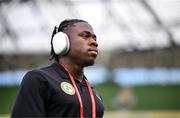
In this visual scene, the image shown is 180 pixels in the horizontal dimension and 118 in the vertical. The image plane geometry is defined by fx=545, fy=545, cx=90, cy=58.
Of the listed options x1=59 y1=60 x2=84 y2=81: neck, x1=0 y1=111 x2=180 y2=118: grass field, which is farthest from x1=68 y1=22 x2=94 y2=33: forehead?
x1=0 y1=111 x2=180 y2=118: grass field

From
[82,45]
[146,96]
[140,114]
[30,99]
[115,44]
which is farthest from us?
[115,44]

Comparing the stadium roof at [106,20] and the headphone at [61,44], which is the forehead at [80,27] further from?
the stadium roof at [106,20]

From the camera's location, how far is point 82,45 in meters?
2.69

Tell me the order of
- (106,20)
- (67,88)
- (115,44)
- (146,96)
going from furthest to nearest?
(115,44)
(106,20)
(146,96)
(67,88)

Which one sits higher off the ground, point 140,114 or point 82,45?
point 82,45

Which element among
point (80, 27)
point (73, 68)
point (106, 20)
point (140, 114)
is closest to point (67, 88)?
point (73, 68)

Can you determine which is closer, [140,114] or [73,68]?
[73,68]

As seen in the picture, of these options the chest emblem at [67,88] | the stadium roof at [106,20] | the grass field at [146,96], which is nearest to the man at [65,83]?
the chest emblem at [67,88]

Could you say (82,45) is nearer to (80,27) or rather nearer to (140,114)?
(80,27)

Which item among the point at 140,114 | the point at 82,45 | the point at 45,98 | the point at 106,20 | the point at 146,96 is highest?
the point at 82,45

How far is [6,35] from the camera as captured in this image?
12484 mm

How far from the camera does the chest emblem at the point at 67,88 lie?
254cm

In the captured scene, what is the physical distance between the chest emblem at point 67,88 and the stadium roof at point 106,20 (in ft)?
31.2

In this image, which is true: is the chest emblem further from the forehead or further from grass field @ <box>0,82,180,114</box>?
grass field @ <box>0,82,180,114</box>
